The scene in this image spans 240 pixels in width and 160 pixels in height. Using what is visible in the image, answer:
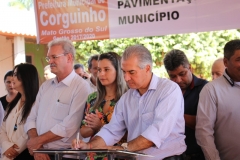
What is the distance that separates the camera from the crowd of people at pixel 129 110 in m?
3.73

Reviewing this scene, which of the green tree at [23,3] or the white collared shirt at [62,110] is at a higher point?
the green tree at [23,3]

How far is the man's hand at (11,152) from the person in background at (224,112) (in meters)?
2.30

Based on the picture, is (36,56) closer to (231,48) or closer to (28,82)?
(28,82)

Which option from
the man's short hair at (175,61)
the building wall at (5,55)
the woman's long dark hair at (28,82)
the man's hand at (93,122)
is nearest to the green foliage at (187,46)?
the building wall at (5,55)

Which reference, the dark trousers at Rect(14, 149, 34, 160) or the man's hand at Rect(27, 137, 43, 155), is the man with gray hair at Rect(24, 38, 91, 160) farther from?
the dark trousers at Rect(14, 149, 34, 160)

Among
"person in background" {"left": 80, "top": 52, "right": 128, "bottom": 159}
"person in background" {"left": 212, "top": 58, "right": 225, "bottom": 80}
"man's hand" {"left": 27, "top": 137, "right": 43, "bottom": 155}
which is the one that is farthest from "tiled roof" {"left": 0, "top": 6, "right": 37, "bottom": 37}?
"person in background" {"left": 80, "top": 52, "right": 128, "bottom": 159}

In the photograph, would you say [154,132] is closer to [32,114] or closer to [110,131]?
[110,131]

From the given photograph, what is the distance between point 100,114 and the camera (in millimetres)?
4500

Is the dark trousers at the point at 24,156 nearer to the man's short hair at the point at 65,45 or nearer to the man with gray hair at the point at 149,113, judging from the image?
the man's short hair at the point at 65,45

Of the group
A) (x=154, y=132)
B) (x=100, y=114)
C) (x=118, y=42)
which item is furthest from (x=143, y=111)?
(x=118, y=42)

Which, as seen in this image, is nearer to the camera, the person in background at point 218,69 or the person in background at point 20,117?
the person in background at point 20,117

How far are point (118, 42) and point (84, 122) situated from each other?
10.3 meters

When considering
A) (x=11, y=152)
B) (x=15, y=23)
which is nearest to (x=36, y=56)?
(x=15, y=23)

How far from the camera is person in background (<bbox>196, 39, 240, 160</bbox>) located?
424 centimetres
